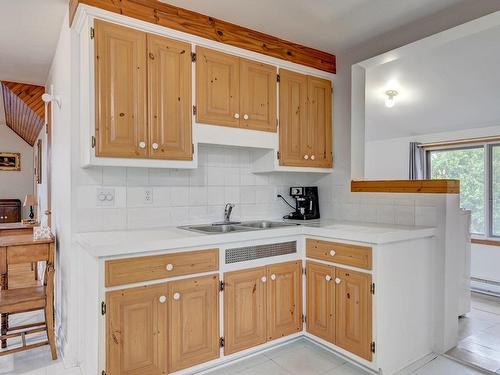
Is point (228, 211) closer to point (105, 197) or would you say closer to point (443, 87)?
point (105, 197)

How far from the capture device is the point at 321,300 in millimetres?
2432

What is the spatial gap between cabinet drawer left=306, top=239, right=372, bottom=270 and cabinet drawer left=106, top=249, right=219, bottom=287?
789 mm

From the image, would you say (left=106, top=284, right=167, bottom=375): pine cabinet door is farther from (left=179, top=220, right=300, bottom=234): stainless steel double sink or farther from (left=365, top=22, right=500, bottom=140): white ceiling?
(left=365, top=22, right=500, bottom=140): white ceiling

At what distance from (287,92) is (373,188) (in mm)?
1122

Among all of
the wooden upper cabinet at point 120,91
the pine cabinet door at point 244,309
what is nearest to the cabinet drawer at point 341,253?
the pine cabinet door at point 244,309

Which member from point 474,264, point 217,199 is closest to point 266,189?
point 217,199

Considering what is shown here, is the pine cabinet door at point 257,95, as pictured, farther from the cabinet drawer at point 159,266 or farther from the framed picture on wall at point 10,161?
the framed picture on wall at point 10,161

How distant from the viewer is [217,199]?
281 centimetres

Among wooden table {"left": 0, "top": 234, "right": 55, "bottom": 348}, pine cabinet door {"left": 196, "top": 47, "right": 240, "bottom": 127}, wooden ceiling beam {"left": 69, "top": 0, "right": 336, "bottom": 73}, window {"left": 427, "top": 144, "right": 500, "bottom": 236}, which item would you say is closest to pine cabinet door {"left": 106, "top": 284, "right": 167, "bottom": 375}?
wooden table {"left": 0, "top": 234, "right": 55, "bottom": 348}

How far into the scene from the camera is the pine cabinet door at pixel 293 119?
2.78m

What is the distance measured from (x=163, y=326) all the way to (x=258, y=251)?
78cm

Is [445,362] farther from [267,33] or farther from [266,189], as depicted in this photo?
[267,33]

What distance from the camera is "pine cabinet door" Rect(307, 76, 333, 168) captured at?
2967 millimetres

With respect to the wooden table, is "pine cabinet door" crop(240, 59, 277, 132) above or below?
above
